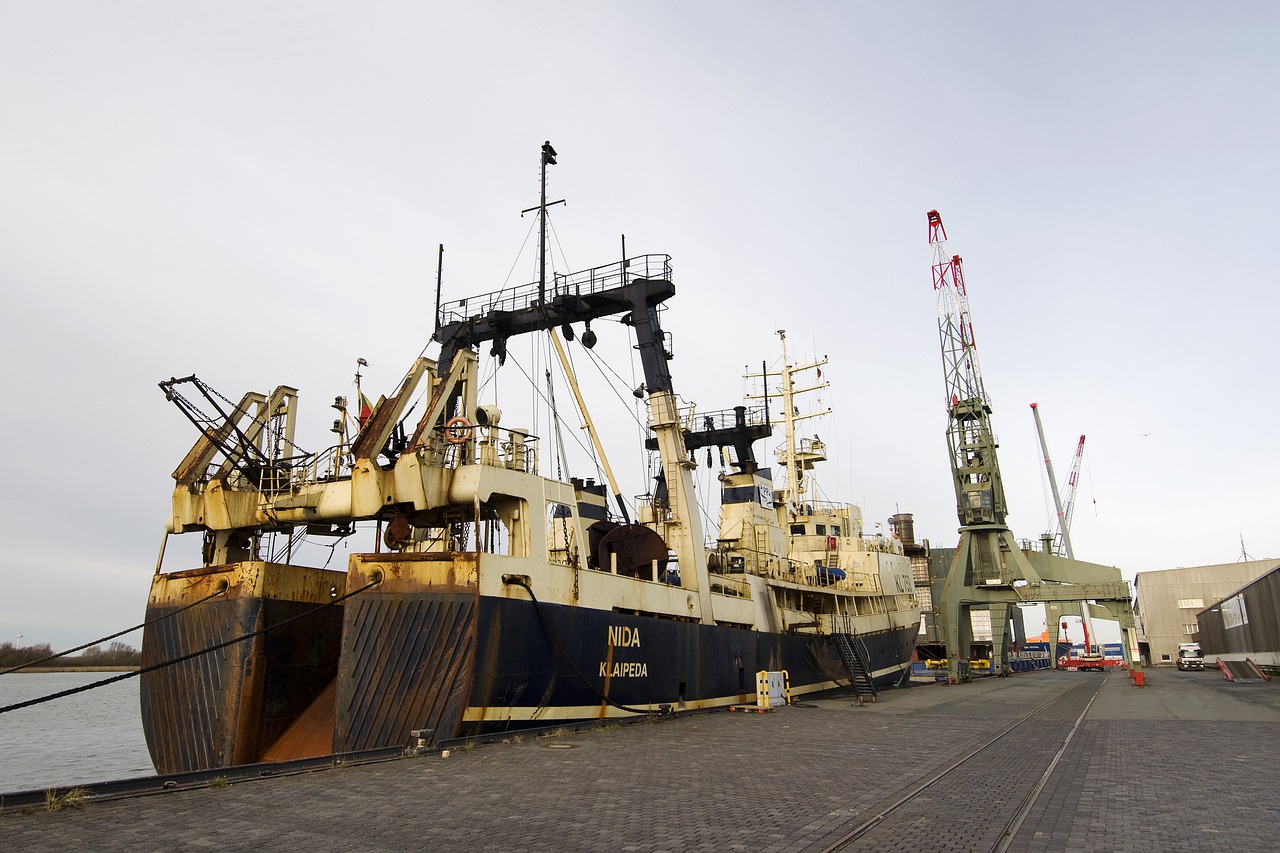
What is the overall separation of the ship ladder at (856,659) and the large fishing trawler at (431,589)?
741 centimetres

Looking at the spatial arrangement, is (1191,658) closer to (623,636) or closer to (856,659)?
(856,659)

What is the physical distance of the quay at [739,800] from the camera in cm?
750

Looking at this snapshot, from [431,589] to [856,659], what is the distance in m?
21.3

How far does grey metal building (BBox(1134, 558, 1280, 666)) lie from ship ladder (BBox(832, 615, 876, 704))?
64627 millimetres

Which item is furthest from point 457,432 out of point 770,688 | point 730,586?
point 770,688

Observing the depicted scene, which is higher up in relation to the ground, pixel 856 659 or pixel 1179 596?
pixel 1179 596

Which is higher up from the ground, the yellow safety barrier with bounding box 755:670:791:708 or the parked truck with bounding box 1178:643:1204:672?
the yellow safety barrier with bounding box 755:670:791:708

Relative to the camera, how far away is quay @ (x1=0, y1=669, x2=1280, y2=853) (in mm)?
7496

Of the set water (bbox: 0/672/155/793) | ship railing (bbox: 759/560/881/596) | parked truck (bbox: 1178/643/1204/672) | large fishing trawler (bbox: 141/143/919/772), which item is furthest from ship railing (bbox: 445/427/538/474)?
parked truck (bbox: 1178/643/1204/672)

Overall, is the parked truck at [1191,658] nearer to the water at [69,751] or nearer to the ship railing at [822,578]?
the ship railing at [822,578]

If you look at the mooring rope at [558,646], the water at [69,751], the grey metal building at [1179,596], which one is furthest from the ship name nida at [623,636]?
the grey metal building at [1179,596]

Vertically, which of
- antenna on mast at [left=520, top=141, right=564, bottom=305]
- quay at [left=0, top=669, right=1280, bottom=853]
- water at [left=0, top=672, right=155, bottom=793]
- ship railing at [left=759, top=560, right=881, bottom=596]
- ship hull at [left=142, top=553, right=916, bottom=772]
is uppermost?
antenna on mast at [left=520, top=141, right=564, bottom=305]

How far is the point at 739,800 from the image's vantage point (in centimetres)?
966

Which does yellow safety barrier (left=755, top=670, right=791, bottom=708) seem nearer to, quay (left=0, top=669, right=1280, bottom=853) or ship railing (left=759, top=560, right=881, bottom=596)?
ship railing (left=759, top=560, right=881, bottom=596)
